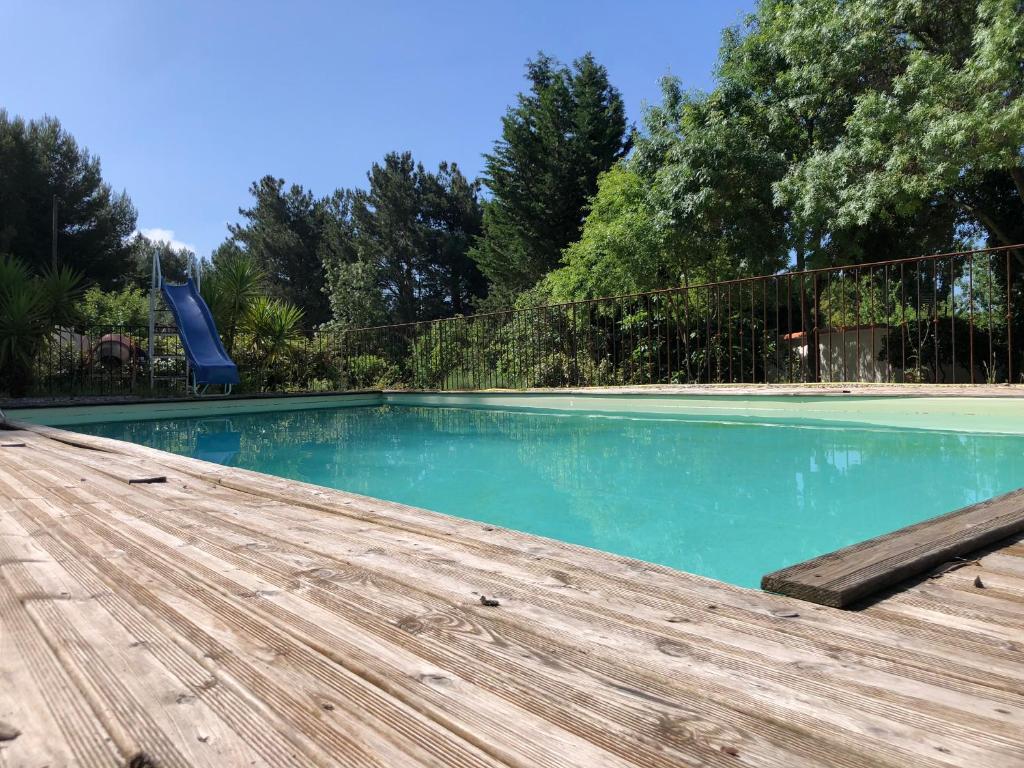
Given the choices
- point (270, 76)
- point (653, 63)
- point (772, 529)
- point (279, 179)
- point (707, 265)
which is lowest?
point (772, 529)

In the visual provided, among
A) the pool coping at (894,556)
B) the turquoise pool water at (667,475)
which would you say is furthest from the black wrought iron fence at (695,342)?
the pool coping at (894,556)

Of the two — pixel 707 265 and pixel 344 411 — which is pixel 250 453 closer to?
pixel 344 411

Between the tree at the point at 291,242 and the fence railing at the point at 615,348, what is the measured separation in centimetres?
1513

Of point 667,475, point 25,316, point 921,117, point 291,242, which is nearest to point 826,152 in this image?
point 921,117

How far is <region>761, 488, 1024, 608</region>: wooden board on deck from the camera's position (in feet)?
3.28

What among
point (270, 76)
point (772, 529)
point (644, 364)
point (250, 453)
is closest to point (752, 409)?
point (644, 364)

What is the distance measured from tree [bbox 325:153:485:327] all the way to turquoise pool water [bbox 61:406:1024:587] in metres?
17.8

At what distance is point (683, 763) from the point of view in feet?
1.86

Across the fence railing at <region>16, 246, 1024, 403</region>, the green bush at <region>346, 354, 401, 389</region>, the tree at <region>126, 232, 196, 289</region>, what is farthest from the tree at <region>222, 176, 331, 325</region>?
the green bush at <region>346, 354, 401, 389</region>

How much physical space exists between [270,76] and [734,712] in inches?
637

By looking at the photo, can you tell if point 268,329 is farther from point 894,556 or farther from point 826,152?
point 894,556

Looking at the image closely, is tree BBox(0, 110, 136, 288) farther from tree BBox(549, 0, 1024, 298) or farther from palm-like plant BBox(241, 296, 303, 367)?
tree BBox(549, 0, 1024, 298)

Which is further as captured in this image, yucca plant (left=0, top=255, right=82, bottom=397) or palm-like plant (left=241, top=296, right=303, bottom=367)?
palm-like plant (left=241, top=296, right=303, bottom=367)

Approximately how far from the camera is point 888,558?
3.70ft
